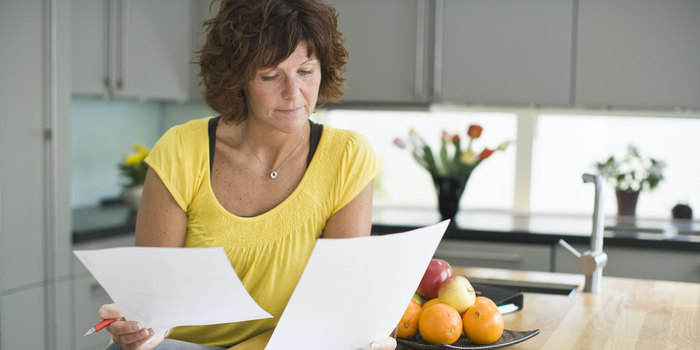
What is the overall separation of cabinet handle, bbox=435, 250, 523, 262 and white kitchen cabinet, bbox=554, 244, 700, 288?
0.61 ft

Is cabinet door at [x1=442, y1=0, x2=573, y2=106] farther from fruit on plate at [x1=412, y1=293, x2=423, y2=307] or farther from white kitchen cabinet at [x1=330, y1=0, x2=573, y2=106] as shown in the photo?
fruit on plate at [x1=412, y1=293, x2=423, y2=307]

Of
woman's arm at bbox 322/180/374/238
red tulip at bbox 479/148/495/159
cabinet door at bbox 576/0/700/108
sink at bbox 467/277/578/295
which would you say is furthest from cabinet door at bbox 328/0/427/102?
woman's arm at bbox 322/180/374/238

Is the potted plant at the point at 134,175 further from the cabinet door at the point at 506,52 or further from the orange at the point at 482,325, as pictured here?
the orange at the point at 482,325

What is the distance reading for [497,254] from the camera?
2562 mm

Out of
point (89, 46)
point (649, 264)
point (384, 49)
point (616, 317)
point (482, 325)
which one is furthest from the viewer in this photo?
point (384, 49)

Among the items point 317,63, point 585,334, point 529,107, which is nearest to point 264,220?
point 317,63

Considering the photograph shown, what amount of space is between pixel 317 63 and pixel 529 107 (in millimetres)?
2124

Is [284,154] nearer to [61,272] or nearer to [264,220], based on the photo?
[264,220]

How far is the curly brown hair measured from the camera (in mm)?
1079

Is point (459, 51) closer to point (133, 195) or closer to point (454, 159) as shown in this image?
point (454, 159)

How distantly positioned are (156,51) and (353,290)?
2377 mm

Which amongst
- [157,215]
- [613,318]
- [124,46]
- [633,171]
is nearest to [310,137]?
[157,215]

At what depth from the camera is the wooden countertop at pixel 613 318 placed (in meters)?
1.16

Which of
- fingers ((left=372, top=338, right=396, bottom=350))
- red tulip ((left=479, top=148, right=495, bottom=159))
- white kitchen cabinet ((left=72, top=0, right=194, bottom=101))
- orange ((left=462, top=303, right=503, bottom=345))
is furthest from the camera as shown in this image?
red tulip ((left=479, top=148, right=495, bottom=159))
